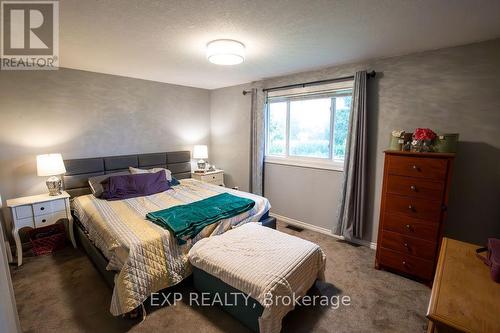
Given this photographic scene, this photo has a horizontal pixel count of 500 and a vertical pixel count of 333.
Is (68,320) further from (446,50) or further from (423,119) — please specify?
(446,50)

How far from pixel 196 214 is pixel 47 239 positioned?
2061mm

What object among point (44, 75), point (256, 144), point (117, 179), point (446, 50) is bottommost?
point (117, 179)

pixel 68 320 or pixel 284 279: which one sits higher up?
pixel 284 279

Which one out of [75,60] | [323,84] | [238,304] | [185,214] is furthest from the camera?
[323,84]

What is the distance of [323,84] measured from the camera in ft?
10.5

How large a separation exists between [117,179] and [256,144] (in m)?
A: 2.17

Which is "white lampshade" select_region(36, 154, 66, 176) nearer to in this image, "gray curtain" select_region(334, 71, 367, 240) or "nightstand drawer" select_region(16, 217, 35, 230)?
"nightstand drawer" select_region(16, 217, 35, 230)

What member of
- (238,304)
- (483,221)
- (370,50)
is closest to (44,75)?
(238,304)
